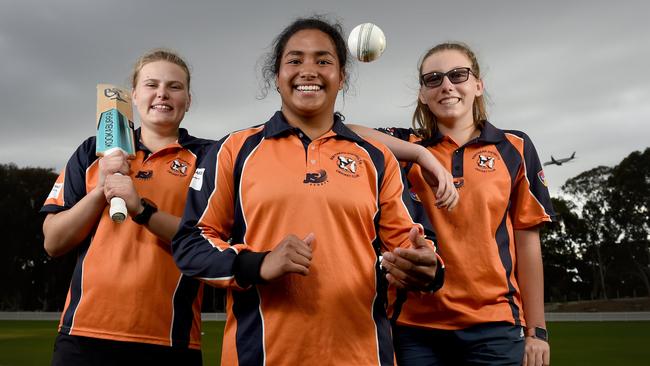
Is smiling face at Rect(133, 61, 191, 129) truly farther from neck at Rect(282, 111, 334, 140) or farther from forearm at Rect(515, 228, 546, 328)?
forearm at Rect(515, 228, 546, 328)

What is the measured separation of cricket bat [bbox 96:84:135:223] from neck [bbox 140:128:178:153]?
0.09m

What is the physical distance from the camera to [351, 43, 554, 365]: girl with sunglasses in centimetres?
353

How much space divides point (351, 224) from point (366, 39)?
1617mm

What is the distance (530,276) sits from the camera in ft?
12.3

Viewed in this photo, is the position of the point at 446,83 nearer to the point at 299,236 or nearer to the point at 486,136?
the point at 486,136

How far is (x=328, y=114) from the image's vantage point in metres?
3.23

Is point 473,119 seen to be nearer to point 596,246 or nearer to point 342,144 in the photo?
point 342,144

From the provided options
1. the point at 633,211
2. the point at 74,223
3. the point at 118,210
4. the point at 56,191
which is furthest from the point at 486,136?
the point at 633,211

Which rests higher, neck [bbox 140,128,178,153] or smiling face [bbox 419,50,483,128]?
smiling face [bbox 419,50,483,128]

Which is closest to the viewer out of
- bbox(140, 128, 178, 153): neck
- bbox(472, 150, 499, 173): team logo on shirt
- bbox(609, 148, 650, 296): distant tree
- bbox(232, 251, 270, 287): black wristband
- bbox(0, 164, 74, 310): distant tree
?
bbox(232, 251, 270, 287): black wristband

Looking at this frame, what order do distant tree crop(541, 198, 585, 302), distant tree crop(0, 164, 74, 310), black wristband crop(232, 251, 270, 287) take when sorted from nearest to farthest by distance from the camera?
black wristband crop(232, 251, 270, 287) → distant tree crop(0, 164, 74, 310) → distant tree crop(541, 198, 585, 302)

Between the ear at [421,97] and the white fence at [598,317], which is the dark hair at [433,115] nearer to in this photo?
the ear at [421,97]

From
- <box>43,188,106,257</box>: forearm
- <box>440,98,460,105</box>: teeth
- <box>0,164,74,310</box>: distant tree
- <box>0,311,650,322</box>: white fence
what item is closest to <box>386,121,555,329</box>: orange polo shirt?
<box>440,98,460,105</box>: teeth

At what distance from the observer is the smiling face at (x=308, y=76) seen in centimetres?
312
